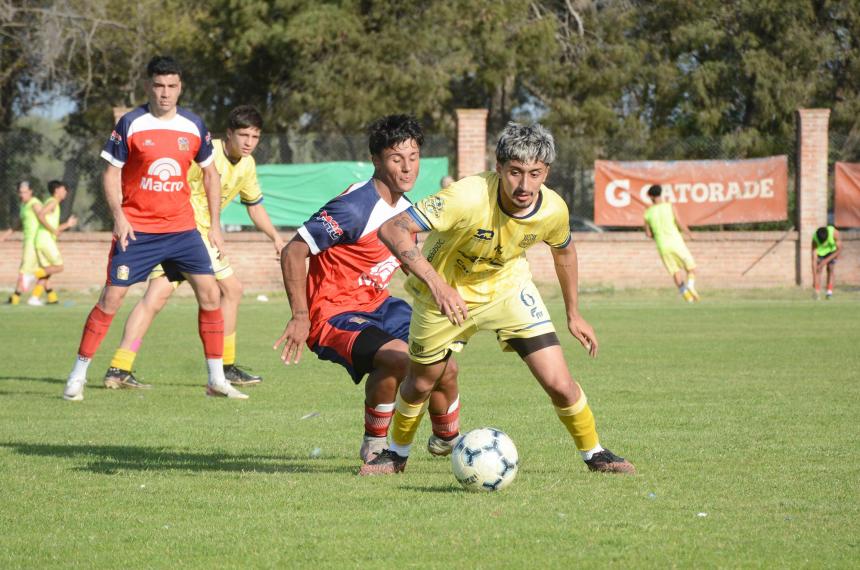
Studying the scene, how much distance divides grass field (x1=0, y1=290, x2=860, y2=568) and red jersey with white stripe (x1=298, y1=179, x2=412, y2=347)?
2.83 ft

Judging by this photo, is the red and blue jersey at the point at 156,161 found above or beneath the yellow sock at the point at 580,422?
above

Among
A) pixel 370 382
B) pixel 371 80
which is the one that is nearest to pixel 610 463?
pixel 370 382

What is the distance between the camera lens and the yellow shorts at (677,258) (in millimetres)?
21688

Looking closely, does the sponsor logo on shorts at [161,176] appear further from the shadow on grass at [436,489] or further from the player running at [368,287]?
the shadow on grass at [436,489]

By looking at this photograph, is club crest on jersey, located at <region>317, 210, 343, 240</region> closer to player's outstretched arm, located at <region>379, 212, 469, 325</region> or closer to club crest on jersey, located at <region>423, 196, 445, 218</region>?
player's outstretched arm, located at <region>379, 212, 469, 325</region>

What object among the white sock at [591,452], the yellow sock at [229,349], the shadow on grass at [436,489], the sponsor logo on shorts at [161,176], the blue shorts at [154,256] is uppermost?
the sponsor logo on shorts at [161,176]

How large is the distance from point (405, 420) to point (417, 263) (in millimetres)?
1124

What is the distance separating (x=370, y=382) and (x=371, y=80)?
23604 mm

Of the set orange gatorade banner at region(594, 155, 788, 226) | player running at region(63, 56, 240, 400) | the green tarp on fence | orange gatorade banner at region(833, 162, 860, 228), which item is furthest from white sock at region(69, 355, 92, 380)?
orange gatorade banner at region(833, 162, 860, 228)

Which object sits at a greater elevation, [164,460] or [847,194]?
[164,460]

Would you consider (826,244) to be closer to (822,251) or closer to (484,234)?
(822,251)

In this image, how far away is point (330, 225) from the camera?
632 cm

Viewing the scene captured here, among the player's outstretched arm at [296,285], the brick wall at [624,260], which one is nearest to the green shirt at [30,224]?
the brick wall at [624,260]

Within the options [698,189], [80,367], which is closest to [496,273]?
[80,367]
